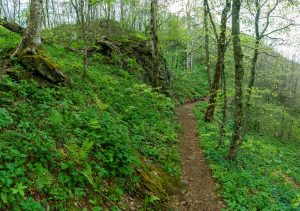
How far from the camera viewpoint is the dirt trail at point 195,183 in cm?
737

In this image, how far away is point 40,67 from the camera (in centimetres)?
812

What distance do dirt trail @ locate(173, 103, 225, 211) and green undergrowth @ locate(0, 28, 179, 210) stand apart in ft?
1.73

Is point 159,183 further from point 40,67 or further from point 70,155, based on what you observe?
point 40,67

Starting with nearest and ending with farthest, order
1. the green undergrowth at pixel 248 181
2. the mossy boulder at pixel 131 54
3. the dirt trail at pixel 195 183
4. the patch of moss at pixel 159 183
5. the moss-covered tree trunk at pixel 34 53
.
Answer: the patch of moss at pixel 159 183 → the dirt trail at pixel 195 183 → the green undergrowth at pixel 248 181 → the moss-covered tree trunk at pixel 34 53 → the mossy boulder at pixel 131 54

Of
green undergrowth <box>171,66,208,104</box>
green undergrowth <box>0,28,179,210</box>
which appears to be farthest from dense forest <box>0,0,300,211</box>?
green undergrowth <box>171,66,208,104</box>

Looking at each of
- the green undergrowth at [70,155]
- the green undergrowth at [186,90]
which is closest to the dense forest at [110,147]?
the green undergrowth at [70,155]

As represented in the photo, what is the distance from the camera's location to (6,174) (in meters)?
3.86

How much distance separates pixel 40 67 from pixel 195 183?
625 centimetres

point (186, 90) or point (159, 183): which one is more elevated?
point (186, 90)

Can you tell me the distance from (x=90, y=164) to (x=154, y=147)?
3816 millimetres

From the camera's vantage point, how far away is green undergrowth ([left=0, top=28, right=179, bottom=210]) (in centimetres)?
427

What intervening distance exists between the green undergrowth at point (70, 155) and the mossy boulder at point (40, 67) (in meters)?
0.44

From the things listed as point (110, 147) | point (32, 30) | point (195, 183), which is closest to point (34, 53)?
point (32, 30)

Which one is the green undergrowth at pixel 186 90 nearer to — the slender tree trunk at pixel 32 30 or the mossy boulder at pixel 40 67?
the mossy boulder at pixel 40 67
